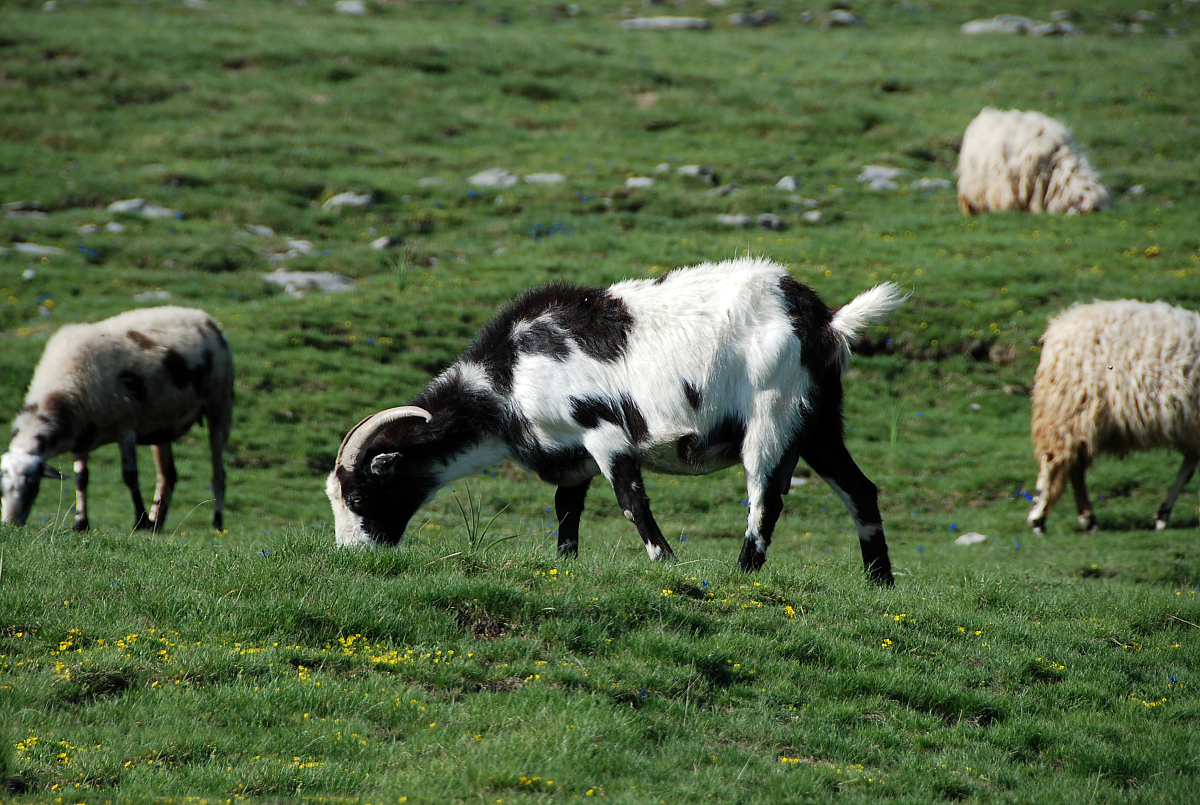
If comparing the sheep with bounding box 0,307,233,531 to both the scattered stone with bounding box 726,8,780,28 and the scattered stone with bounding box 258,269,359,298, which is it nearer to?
the scattered stone with bounding box 258,269,359,298

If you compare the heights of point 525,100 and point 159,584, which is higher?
point 525,100

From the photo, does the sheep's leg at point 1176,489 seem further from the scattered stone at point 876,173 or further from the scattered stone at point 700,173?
the scattered stone at point 700,173

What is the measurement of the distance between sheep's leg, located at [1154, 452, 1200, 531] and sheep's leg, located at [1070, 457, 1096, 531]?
0.90m

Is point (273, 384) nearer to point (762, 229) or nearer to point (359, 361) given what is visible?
point (359, 361)

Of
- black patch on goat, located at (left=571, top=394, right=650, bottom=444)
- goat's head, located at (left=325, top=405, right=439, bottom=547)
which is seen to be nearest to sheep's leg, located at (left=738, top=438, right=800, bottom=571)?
black patch on goat, located at (left=571, top=394, right=650, bottom=444)

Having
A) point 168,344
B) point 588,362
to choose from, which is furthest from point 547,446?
point 168,344

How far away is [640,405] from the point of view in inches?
316

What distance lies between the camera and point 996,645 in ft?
23.9

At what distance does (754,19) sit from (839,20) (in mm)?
4231

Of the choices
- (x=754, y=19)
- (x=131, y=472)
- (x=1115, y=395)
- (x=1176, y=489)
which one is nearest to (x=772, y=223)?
(x=1115, y=395)

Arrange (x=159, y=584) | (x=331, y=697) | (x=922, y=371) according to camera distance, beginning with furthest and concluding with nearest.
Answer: (x=922, y=371) → (x=159, y=584) → (x=331, y=697)

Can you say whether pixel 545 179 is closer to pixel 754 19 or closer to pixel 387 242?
pixel 387 242

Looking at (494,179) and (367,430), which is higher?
(494,179)

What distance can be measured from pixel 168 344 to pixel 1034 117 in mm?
22884
